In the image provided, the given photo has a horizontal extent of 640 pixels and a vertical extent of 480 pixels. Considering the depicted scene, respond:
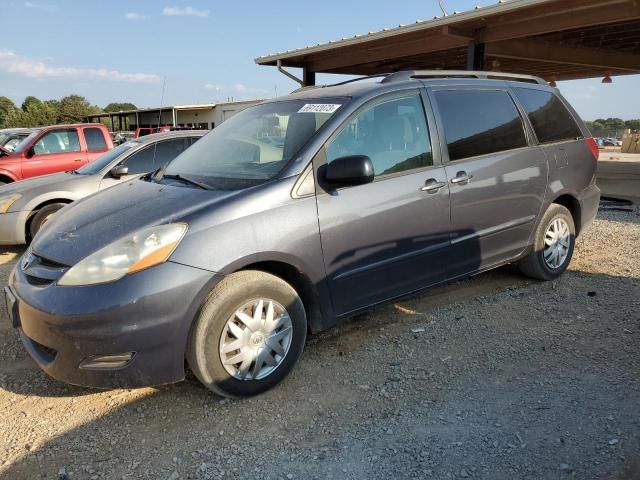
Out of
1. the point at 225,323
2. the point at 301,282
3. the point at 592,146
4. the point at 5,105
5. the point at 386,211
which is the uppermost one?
the point at 5,105

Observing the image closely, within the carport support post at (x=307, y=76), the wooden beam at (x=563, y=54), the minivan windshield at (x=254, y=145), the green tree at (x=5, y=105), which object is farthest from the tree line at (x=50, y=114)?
the minivan windshield at (x=254, y=145)

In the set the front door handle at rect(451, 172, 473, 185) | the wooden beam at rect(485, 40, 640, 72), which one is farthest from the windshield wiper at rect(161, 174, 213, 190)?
the wooden beam at rect(485, 40, 640, 72)

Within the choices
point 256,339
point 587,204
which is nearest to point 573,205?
point 587,204

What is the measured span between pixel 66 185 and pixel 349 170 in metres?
4.61

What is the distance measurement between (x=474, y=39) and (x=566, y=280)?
6.78 m

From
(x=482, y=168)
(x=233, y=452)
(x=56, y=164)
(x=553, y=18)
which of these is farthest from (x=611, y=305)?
(x=56, y=164)

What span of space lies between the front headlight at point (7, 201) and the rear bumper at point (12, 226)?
0.06 meters

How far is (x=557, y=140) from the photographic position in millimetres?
4629

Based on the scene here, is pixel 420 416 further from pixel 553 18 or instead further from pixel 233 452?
pixel 553 18

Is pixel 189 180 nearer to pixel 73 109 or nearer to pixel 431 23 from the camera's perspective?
pixel 431 23

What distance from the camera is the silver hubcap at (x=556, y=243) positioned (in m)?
4.66

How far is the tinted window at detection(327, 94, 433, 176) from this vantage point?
3.32 m

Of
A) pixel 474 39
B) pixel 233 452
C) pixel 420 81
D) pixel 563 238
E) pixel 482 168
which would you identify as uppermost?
pixel 474 39

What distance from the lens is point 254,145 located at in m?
3.61
